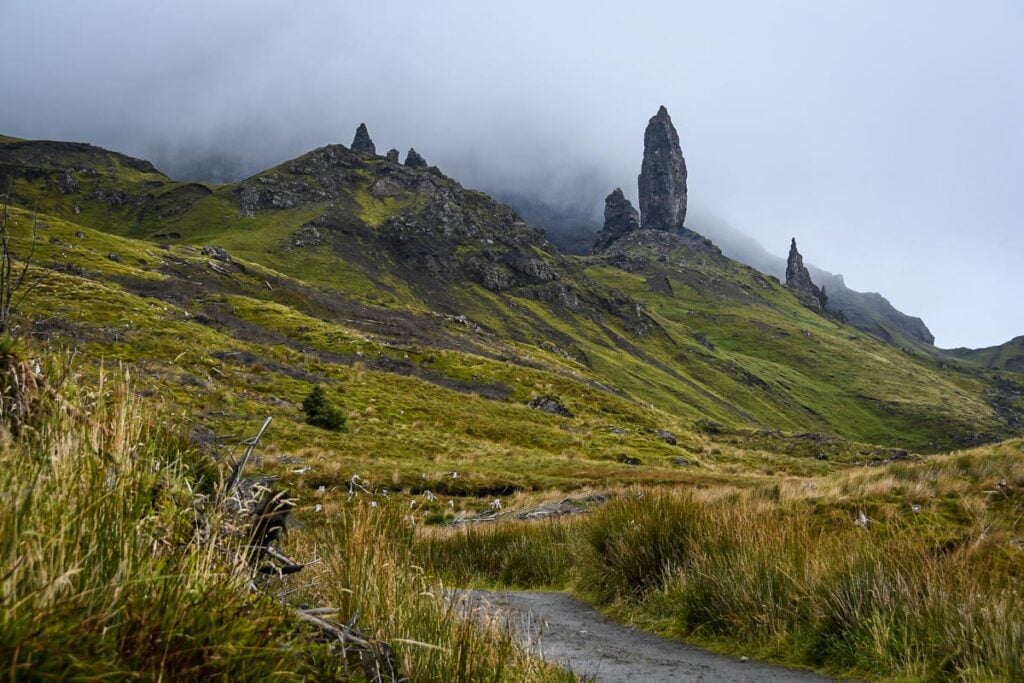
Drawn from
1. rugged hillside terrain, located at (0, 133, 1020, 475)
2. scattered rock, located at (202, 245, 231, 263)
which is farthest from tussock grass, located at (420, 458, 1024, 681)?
scattered rock, located at (202, 245, 231, 263)

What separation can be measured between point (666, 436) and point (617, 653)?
202 feet

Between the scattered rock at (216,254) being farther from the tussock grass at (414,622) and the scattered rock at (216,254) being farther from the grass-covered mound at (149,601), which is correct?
the grass-covered mound at (149,601)

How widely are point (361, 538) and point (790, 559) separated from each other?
16.4ft

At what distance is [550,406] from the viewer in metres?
66.7

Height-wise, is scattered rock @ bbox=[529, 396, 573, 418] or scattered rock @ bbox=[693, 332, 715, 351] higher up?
scattered rock @ bbox=[693, 332, 715, 351]

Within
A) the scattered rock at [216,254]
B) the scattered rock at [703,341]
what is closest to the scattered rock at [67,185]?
the scattered rock at [216,254]

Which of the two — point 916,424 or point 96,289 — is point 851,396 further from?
point 96,289

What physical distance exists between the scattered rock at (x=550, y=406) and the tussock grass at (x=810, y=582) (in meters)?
53.7

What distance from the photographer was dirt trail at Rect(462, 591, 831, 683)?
5750 millimetres

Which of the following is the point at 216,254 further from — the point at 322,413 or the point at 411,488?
the point at 411,488

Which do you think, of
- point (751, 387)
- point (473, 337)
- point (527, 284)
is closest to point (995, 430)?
point (751, 387)

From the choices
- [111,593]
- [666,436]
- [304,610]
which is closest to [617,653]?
[304,610]

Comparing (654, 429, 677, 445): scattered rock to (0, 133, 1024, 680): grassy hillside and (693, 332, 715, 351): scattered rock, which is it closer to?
(0, 133, 1024, 680): grassy hillside

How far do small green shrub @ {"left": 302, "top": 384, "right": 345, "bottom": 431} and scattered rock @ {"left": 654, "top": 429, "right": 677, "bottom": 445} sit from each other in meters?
36.4
